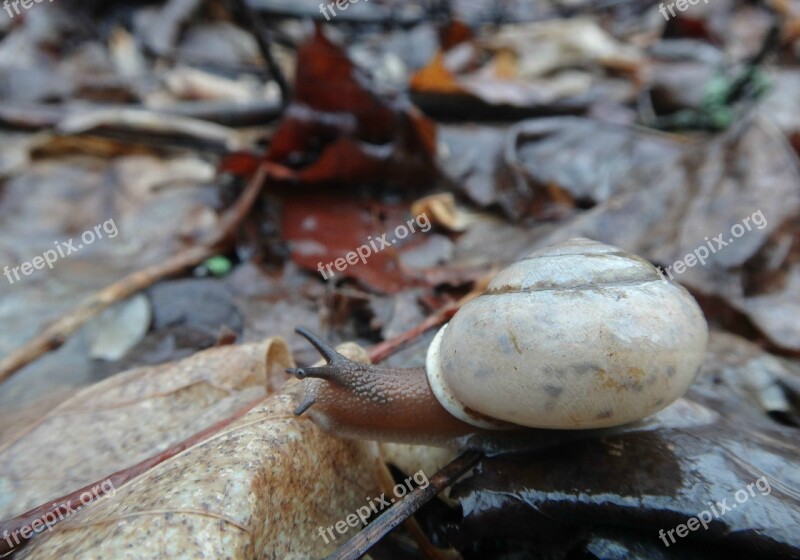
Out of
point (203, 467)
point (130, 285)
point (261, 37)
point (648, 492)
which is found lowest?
point (648, 492)

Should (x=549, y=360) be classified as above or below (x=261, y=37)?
below

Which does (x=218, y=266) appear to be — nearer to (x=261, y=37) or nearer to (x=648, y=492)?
(x=261, y=37)

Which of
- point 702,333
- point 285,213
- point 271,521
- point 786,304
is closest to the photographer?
point 271,521

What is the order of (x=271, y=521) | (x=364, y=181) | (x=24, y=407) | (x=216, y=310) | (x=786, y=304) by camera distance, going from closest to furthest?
(x=271, y=521)
(x=24, y=407)
(x=786, y=304)
(x=216, y=310)
(x=364, y=181)

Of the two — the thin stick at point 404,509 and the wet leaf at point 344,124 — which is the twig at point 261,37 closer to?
the wet leaf at point 344,124

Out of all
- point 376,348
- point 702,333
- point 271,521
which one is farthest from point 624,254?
point 271,521

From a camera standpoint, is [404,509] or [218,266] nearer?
[404,509]

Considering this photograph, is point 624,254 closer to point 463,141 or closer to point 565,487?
point 565,487

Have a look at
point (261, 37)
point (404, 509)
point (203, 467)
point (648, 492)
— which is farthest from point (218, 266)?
point (648, 492)
